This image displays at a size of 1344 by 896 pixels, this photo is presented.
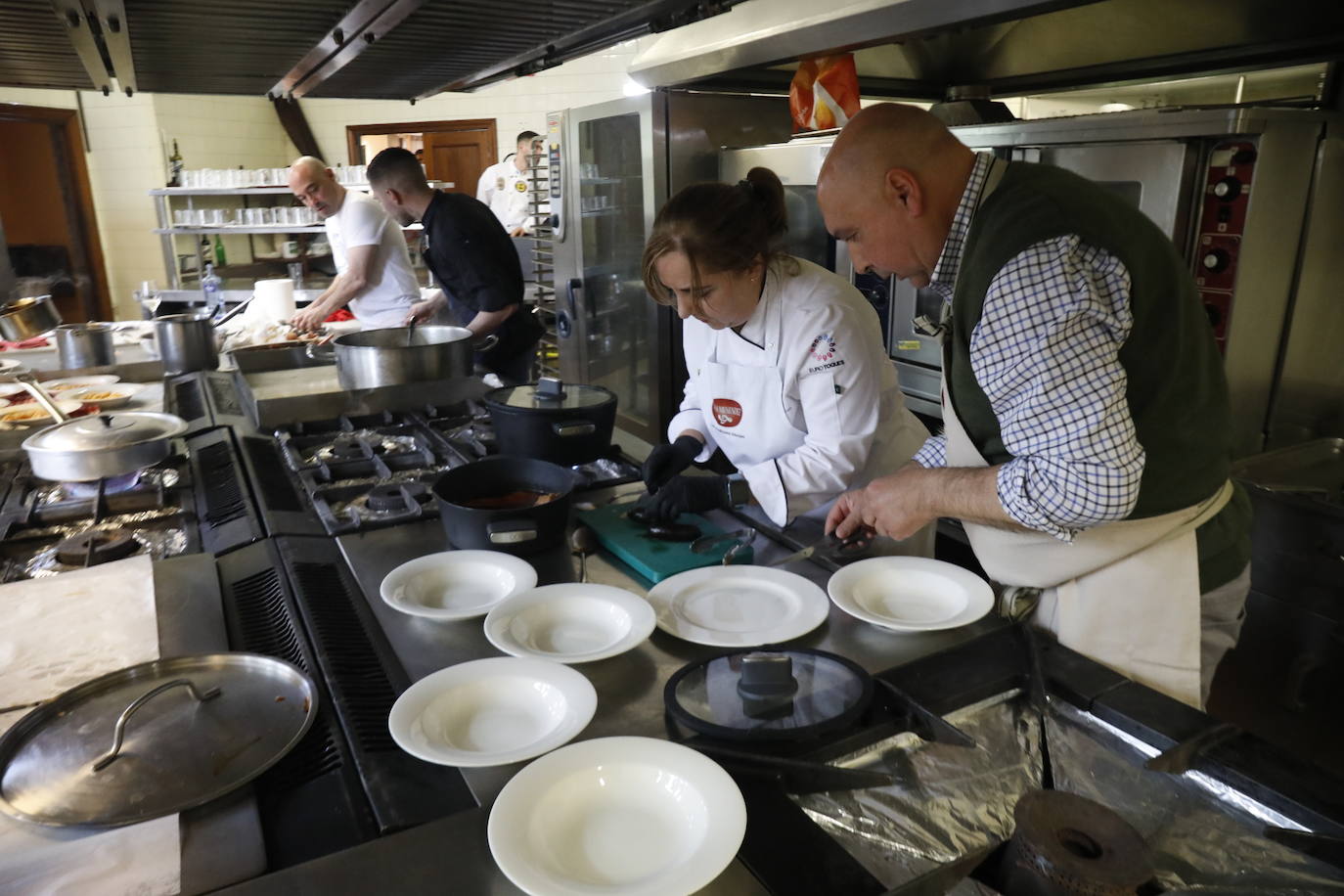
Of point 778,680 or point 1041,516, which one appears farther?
point 1041,516

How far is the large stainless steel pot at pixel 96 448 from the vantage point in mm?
1947

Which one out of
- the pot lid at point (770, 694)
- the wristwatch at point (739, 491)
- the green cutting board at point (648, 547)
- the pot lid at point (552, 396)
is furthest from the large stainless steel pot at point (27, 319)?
the pot lid at point (770, 694)

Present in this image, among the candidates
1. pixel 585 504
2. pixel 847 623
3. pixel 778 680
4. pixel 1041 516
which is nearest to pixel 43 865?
pixel 778 680

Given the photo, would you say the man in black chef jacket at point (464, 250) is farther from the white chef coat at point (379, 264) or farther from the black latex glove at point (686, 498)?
the black latex glove at point (686, 498)

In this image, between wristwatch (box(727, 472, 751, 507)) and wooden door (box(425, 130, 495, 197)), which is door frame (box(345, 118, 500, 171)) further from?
wristwatch (box(727, 472, 751, 507))

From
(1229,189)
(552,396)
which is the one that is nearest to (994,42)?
(1229,189)

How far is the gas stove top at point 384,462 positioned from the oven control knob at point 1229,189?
1.81 m

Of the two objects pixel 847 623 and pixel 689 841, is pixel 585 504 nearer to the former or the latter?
pixel 847 623

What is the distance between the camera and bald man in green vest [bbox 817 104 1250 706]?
1150mm

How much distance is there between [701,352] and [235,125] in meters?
8.81

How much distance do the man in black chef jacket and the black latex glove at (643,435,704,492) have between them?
184 cm

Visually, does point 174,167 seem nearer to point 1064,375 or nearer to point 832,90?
point 832,90

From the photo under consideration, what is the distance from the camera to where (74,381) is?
293cm

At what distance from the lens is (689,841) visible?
0.83m
